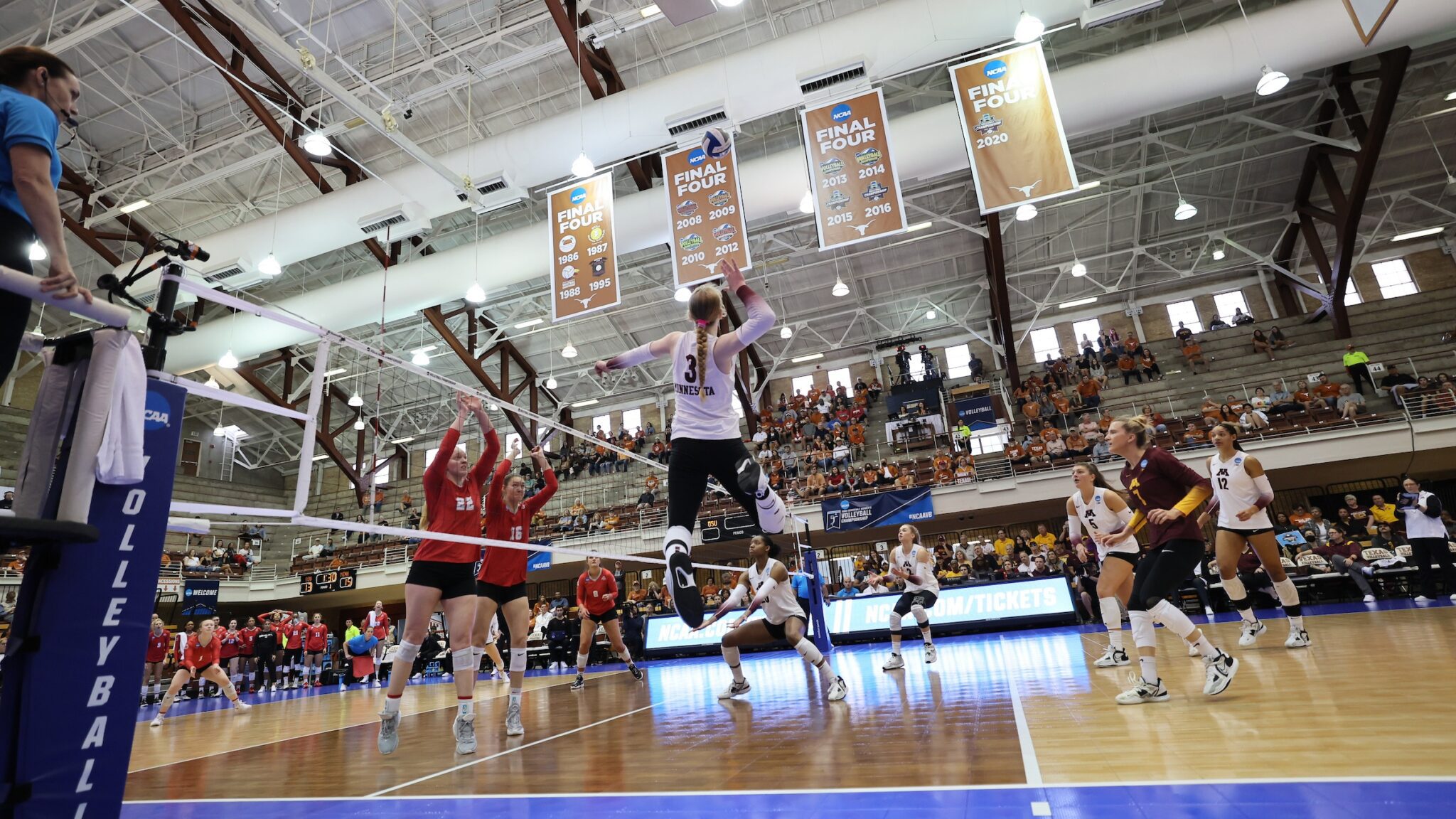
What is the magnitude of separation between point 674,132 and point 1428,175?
22715mm

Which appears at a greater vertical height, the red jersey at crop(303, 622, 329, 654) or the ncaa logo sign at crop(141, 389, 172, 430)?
the ncaa logo sign at crop(141, 389, 172, 430)

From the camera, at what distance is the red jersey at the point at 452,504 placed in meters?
4.71

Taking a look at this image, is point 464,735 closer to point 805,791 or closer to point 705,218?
point 805,791

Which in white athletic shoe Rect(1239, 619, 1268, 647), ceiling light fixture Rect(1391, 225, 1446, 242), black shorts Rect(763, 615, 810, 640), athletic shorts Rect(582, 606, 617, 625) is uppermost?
ceiling light fixture Rect(1391, 225, 1446, 242)

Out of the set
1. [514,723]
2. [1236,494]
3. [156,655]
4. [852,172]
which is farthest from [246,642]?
[1236,494]

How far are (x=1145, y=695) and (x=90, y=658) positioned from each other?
17.2ft

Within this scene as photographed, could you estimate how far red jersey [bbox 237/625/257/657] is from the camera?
48.8ft

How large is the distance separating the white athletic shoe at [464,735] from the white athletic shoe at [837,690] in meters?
2.80

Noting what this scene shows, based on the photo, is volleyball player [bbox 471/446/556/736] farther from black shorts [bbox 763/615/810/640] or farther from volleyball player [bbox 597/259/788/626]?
black shorts [bbox 763/615/810/640]

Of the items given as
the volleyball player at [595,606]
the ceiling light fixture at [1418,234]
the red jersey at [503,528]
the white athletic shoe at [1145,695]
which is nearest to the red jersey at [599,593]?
the volleyball player at [595,606]

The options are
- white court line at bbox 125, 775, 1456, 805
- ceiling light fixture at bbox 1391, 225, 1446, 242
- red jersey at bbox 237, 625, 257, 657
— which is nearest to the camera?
white court line at bbox 125, 775, 1456, 805

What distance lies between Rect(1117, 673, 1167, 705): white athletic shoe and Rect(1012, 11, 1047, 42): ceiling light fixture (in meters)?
8.60

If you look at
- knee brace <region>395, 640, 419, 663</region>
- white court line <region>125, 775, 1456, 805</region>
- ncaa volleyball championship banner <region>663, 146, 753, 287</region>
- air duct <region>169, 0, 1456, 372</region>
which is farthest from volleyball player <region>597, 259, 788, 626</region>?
air duct <region>169, 0, 1456, 372</region>

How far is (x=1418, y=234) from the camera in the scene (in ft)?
68.1
